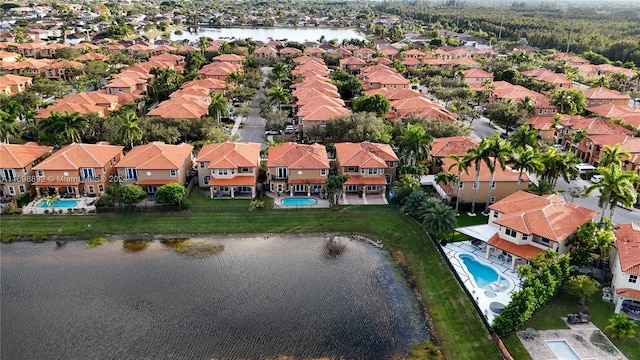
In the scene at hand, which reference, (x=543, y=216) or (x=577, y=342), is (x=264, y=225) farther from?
(x=577, y=342)

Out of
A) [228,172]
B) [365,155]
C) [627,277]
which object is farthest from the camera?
[365,155]

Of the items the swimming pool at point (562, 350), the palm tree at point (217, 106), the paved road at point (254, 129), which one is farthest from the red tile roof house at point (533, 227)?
the palm tree at point (217, 106)

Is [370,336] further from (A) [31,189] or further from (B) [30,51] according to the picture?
(B) [30,51]

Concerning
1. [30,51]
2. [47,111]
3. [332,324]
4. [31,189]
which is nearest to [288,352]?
[332,324]

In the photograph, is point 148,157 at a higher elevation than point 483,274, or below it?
higher

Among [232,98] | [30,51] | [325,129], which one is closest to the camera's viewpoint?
[325,129]

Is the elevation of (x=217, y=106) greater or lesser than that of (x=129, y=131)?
greater

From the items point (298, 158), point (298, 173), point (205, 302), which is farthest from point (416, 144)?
point (205, 302)
